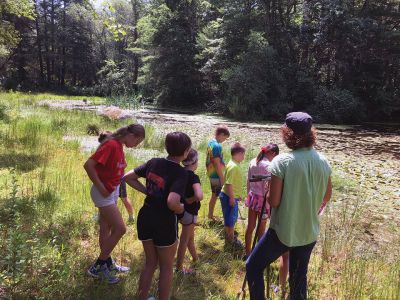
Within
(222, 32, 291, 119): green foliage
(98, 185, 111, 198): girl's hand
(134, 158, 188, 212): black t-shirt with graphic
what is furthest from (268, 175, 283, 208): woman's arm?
(222, 32, 291, 119): green foliage

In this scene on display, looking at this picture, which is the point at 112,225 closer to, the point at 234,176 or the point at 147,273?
the point at 147,273

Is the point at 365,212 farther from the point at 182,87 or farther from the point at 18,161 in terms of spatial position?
the point at 182,87

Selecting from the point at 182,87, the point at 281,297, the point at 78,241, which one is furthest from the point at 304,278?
the point at 182,87

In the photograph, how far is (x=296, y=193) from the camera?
2.54 metres

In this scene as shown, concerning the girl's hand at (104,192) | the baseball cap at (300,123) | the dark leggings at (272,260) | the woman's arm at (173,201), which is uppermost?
the baseball cap at (300,123)

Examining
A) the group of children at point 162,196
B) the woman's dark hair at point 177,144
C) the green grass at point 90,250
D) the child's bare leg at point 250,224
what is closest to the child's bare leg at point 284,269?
the group of children at point 162,196

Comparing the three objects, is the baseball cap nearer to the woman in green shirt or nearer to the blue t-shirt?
the woman in green shirt

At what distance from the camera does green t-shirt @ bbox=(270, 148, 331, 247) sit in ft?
8.25

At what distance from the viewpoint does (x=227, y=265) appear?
388cm

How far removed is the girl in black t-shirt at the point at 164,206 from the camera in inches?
99.1

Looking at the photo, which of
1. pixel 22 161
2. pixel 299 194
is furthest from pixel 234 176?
pixel 22 161

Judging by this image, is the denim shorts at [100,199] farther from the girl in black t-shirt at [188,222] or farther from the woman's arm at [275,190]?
the woman's arm at [275,190]

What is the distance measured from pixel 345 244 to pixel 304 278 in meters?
1.90

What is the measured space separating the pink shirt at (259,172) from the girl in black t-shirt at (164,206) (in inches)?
48.3
